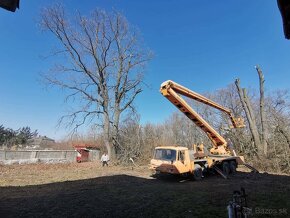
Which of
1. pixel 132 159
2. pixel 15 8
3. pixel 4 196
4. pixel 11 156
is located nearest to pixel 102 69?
pixel 132 159

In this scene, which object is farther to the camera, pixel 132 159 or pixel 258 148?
pixel 132 159

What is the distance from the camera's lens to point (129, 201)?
848 cm

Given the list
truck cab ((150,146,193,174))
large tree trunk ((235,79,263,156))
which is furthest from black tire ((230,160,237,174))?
large tree trunk ((235,79,263,156))

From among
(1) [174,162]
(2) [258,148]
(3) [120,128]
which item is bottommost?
(1) [174,162]

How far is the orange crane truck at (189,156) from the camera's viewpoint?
12.7m

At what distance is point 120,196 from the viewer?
9.34m

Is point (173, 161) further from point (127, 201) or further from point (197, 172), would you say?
point (127, 201)

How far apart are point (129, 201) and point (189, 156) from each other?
17.7ft

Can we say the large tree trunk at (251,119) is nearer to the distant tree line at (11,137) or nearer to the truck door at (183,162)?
the truck door at (183,162)

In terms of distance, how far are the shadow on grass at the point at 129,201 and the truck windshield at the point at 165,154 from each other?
232cm

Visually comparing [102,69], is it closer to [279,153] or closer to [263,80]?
[263,80]

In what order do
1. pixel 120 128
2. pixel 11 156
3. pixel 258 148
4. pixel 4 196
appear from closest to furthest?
pixel 4 196 < pixel 258 148 < pixel 11 156 < pixel 120 128

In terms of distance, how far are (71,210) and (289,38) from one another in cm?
694

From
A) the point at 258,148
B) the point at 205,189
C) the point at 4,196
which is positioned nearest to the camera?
the point at 4,196
